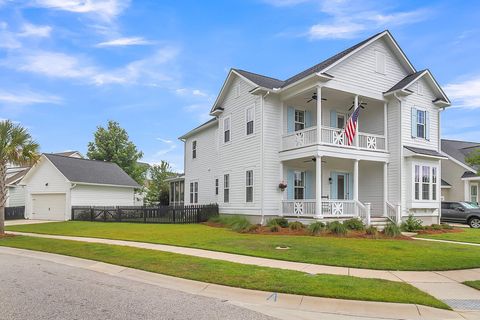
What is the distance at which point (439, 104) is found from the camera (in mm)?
22812

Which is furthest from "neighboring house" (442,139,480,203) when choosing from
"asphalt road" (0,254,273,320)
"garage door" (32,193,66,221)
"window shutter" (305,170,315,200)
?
"garage door" (32,193,66,221)

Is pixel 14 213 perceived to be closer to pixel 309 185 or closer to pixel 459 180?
pixel 309 185

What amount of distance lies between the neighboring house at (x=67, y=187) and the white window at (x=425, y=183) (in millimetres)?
24481

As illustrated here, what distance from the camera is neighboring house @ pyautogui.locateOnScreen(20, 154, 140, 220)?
31484mm

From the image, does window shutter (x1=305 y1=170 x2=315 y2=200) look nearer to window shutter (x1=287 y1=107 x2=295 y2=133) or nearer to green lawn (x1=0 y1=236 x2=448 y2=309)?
window shutter (x1=287 y1=107 x2=295 y2=133)

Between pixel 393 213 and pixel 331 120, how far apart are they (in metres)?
5.95

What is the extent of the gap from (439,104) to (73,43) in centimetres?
2024

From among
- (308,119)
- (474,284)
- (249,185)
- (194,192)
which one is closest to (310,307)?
(474,284)

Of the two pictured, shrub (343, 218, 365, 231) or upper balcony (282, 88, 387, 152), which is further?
upper balcony (282, 88, 387, 152)

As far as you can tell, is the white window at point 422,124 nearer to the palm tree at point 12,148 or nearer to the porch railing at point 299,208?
the porch railing at point 299,208

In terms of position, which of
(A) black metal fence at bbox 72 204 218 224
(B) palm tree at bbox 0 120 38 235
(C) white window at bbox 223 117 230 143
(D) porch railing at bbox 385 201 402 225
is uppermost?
(C) white window at bbox 223 117 230 143

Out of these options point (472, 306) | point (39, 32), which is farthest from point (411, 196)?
point (39, 32)

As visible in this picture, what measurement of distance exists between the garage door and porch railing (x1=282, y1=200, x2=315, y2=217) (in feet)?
66.5

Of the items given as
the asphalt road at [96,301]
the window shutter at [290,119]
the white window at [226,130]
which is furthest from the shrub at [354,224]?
the asphalt road at [96,301]
